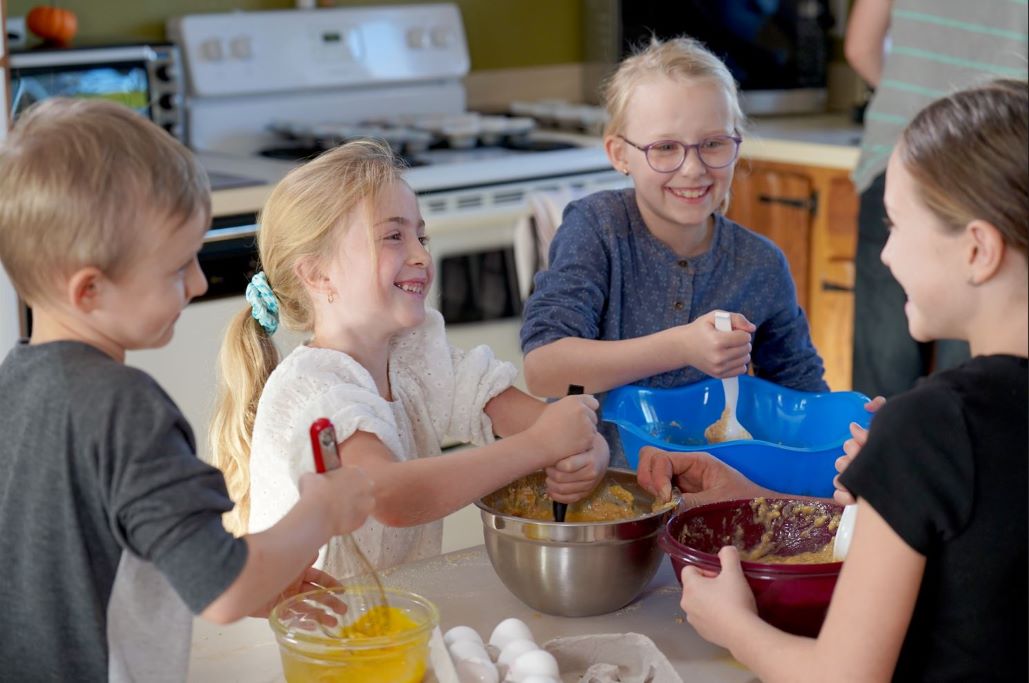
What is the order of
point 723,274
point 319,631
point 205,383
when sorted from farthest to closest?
point 205,383 → point 723,274 → point 319,631

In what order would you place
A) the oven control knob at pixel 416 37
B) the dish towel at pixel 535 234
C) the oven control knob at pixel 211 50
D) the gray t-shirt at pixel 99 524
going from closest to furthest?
the gray t-shirt at pixel 99 524
the dish towel at pixel 535 234
the oven control knob at pixel 211 50
the oven control knob at pixel 416 37

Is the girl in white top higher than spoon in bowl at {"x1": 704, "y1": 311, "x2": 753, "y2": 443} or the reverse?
higher

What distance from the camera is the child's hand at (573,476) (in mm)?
1375

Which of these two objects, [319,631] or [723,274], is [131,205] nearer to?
[319,631]

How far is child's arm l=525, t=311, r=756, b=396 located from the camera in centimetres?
164

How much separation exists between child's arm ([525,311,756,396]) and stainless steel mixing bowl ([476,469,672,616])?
415 mm

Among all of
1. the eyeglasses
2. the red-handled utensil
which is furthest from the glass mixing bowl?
the eyeglasses

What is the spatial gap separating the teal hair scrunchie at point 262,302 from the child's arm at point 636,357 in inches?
16.4

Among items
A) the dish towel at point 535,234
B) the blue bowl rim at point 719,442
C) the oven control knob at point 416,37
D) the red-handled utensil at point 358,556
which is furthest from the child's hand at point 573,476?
the oven control knob at point 416,37

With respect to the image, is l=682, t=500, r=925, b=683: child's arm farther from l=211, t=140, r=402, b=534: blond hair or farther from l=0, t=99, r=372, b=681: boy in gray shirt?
l=211, t=140, r=402, b=534: blond hair

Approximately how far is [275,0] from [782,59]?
151 centimetres

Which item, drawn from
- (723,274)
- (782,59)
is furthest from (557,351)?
(782,59)

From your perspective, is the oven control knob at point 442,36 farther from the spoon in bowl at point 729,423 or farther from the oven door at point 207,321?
the spoon in bowl at point 729,423

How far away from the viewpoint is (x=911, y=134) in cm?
104
